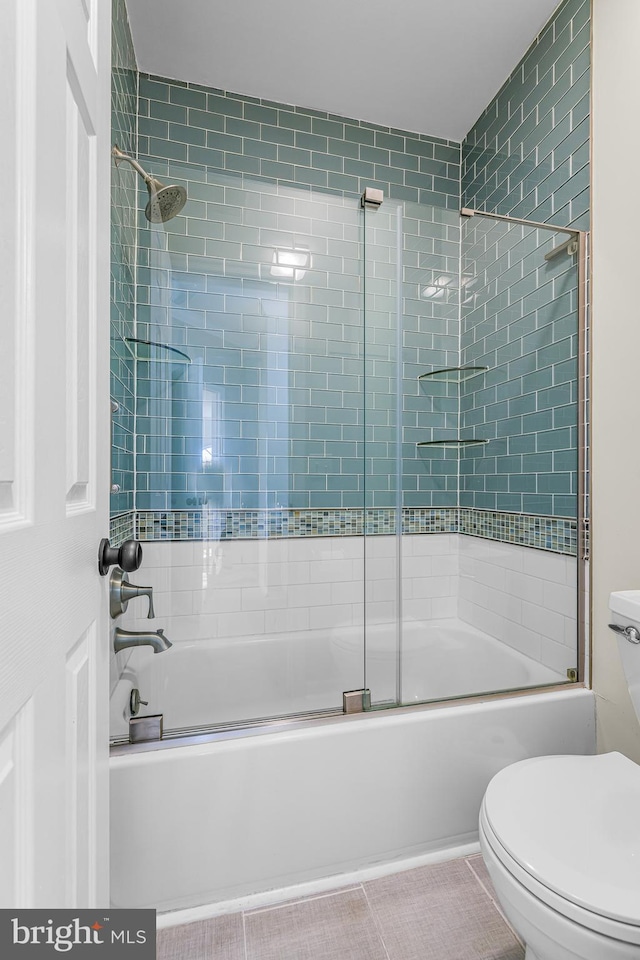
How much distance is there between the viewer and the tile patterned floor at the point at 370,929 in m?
1.14

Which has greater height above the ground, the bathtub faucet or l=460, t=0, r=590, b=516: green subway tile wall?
l=460, t=0, r=590, b=516: green subway tile wall

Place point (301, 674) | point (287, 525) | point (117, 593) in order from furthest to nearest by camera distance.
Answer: point (287, 525) → point (301, 674) → point (117, 593)

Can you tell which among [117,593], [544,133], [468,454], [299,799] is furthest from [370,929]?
[544,133]

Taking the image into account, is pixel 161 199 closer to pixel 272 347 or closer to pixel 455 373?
pixel 272 347

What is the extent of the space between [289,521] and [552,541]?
1.01 meters

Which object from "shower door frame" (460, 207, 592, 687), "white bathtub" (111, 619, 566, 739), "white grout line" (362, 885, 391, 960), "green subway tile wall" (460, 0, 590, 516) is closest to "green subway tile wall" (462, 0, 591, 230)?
"green subway tile wall" (460, 0, 590, 516)

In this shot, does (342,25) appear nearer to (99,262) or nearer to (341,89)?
(341,89)

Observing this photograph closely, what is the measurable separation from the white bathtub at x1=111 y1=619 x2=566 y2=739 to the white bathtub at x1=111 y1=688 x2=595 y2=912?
0.11m

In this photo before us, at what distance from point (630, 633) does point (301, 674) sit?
0.99 metres

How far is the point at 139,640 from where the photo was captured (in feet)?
4.61

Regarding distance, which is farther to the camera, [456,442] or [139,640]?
[456,442]

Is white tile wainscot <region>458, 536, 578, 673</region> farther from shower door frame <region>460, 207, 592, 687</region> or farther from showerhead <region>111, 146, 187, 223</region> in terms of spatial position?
→ showerhead <region>111, 146, 187, 223</region>

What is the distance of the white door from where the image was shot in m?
0.45

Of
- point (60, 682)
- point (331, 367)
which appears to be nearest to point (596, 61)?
point (331, 367)
